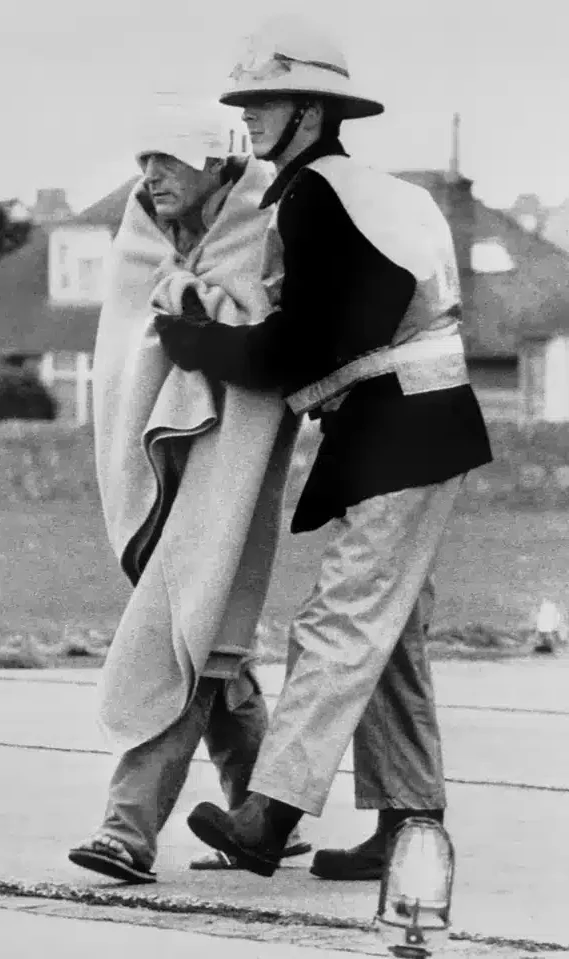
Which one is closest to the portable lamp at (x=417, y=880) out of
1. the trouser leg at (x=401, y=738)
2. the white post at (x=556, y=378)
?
the trouser leg at (x=401, y=738)

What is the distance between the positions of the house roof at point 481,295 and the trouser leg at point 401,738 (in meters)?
30.8

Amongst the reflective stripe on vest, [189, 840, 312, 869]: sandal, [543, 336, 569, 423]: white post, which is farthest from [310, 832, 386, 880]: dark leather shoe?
[543, 336, 569, 423]: white post

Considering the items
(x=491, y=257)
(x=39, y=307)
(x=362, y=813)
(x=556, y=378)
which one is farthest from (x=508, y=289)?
(x=362, y=813)

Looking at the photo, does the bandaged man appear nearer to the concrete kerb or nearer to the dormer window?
the concrete kerb

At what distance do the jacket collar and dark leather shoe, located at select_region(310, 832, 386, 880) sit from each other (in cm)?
136

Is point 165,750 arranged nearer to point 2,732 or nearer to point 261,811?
point 261,811

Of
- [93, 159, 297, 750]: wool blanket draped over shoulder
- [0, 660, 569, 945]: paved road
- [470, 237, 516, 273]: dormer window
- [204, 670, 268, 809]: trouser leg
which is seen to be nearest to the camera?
[0, 660, 569, 945]: paved road

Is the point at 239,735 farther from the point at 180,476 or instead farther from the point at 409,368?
the point at 409,368

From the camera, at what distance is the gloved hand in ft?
16.8

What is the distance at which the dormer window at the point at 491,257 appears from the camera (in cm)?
3781

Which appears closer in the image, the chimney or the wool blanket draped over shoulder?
the wool blanket draped over shoulder

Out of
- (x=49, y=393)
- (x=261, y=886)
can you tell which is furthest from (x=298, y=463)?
(x=49, y=393)

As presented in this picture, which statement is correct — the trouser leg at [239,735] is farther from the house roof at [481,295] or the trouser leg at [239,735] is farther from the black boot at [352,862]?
the house roof at [481,295]

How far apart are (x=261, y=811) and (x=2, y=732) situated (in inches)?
91.9
